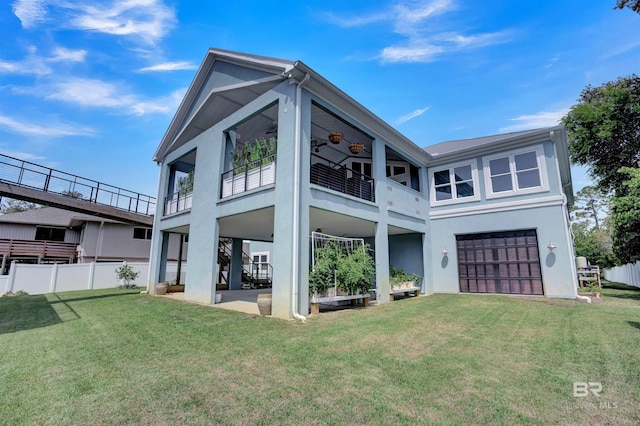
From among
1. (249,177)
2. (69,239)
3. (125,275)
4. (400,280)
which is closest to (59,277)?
(125,275)

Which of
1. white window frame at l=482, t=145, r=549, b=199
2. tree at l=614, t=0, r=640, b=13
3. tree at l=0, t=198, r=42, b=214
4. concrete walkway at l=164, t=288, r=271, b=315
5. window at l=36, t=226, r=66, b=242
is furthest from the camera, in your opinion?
tree at l=0, t=198, r=42, b=214

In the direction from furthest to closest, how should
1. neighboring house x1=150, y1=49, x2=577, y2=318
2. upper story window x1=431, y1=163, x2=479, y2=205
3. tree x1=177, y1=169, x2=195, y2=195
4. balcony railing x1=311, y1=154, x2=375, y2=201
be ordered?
1. upper story window x1=431, y1=163, x2=479, y2=205
2. tree x1=177, y1=169, x2=195, y2=195
3. balcony railing x1=311, y1=154, x2=375, y2=201
4. neighboring house x1=150, y1=49, x2=577, y2=318

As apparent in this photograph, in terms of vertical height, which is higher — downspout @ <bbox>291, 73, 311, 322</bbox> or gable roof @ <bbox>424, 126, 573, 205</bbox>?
gable roof @ <bbox>424, 126, 573, 205</bbox>

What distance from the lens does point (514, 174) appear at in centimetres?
1231

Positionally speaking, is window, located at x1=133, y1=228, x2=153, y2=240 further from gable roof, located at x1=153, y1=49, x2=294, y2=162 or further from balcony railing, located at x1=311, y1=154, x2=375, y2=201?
balcony railing, located at x1=311, y1=154, x2=375, y2=201

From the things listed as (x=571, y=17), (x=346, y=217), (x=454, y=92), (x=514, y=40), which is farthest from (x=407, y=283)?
(x=571, y=17)

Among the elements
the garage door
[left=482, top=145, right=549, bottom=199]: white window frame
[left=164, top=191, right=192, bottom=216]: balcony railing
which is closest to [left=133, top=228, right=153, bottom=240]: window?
[left=164, top=191, right=192, bottom=216]: balcony railing

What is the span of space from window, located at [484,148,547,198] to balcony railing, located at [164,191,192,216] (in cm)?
1273

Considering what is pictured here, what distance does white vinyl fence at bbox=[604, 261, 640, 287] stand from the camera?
19.1 metres

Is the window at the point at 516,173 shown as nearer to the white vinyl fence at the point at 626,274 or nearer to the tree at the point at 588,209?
the white vinyl fence at the point at 626,274

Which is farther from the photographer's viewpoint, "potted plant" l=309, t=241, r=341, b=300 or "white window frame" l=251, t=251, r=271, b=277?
"white window frame" l=251, t=251, r=271, b=277

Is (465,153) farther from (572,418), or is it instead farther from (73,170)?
(73,170)

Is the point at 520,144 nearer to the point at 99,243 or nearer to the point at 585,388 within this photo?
the point at 585,388

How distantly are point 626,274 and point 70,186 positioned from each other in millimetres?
38633
